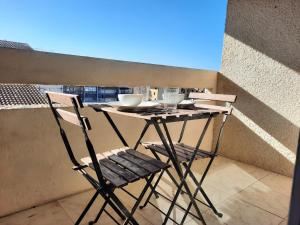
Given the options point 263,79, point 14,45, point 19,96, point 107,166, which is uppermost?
point 14,45

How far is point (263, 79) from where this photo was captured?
258 cm

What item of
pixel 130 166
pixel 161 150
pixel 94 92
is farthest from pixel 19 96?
pixel 161 150

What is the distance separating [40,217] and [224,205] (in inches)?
58.0

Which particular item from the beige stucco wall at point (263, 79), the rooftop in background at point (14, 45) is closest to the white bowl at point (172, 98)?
the rooftop in background at point (14, 45)

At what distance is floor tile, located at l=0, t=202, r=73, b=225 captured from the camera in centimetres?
156

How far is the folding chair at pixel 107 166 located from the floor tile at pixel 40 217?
265mm

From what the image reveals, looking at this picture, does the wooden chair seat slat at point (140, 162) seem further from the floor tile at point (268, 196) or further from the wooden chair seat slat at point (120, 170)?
the floor tile at point (268, 196)

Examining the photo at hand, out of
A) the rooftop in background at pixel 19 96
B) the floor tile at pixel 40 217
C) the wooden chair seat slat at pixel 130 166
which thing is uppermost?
the rooftop in background at pixel 19 96

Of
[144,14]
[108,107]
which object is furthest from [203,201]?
[144,14]

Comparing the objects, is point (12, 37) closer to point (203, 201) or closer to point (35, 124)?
point (35, 124)

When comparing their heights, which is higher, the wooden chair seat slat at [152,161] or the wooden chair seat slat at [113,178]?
the wooden chair seat slat at [152,161]

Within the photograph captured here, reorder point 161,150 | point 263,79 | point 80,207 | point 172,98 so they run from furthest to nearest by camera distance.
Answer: point 263,79
point 80,207
point 161,150
point 172,98

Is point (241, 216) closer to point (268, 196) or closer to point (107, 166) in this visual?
point (268, 196)

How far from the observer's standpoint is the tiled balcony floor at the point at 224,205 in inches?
64.0
